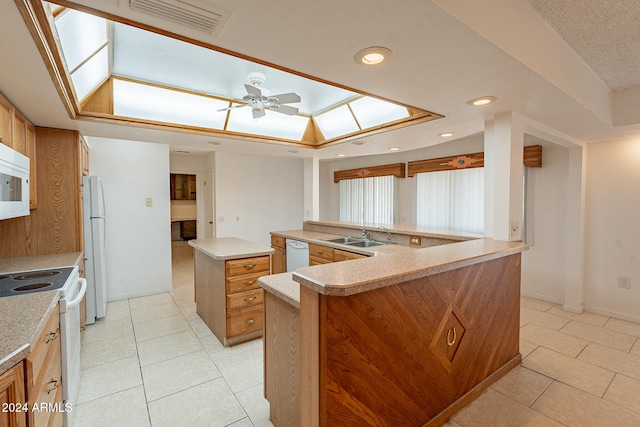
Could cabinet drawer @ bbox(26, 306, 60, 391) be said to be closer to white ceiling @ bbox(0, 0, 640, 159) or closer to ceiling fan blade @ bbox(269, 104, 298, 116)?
white ceiling @ bbox(0, 0, 640, 159)

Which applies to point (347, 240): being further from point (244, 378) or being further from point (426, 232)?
point (244, 378)

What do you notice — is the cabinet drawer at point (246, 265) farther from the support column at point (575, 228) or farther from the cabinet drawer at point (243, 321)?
the support column at point (575, 228)

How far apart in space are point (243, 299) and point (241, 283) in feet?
0.52

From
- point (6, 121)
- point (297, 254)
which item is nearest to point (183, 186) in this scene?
point (297, 254)

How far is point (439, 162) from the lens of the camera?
4.69 m

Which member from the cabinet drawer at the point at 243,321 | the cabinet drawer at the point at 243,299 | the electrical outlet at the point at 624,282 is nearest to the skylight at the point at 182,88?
the cabinet drawer at the point at 243,299

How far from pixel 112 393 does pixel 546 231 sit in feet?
16.2

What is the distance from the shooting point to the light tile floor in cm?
184

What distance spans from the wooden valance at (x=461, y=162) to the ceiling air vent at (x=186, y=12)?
398 cm

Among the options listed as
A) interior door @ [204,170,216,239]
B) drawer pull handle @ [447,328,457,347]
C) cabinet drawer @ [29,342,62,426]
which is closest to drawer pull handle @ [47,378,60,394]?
cabinet drawer @ [29,342,62,426]

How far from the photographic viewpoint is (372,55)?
1.43m

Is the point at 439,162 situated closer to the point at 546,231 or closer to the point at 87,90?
the point at 546,231

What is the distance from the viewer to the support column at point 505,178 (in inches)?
91.4

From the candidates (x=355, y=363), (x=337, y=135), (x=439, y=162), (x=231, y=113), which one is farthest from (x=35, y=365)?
(x=439, y=162)
